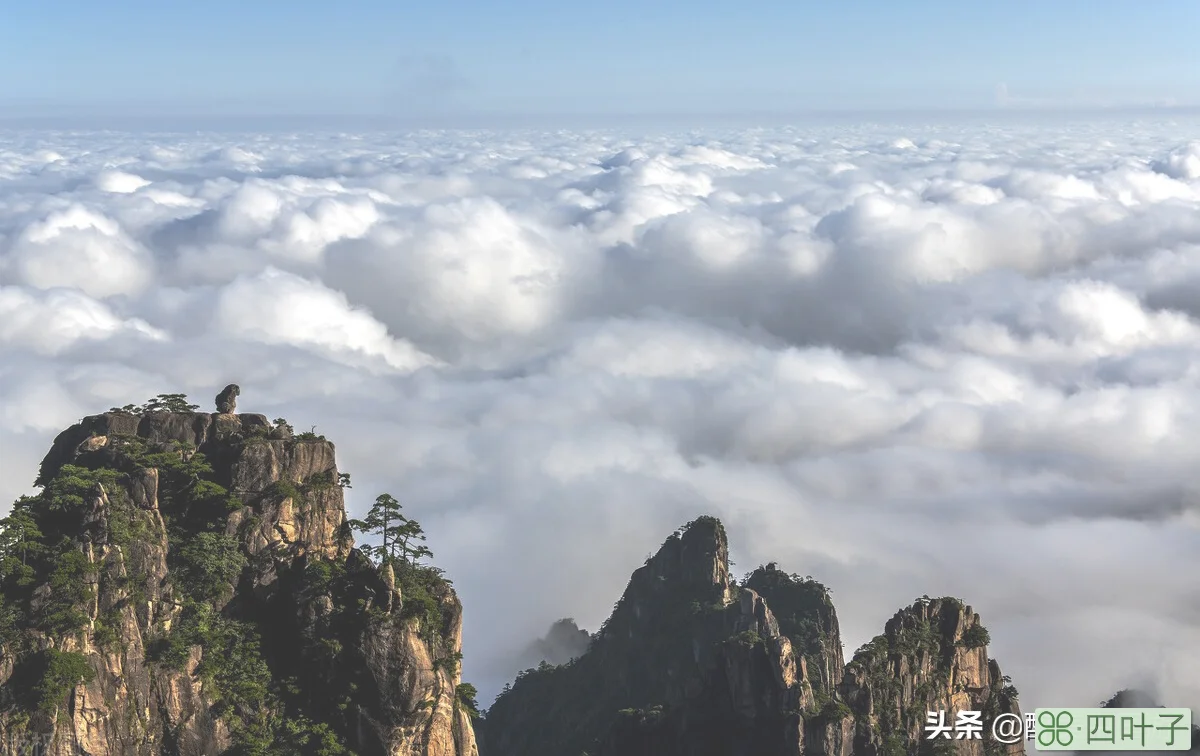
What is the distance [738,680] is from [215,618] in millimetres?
28347

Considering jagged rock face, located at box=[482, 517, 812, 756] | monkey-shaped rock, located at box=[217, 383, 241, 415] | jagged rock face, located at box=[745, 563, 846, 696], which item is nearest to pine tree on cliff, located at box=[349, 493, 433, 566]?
monkey-shaped rock, located at box=[217, 383, 241, 415]

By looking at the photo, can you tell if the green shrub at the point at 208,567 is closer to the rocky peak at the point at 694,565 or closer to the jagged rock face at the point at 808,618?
the jagged rock face at the point at 808,618

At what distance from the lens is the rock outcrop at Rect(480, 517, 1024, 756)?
188 ft

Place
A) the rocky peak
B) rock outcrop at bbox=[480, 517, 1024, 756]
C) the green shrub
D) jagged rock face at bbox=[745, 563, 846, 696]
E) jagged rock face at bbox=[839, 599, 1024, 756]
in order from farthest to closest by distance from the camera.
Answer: the rocky peak, jagged rock face at bbox=[745, 563, 846, 696], rock outcrop at bbox=[480, 517, 1024, 756], jagged rock face at bbox=[839, 599, 1024, 756], the green shrub

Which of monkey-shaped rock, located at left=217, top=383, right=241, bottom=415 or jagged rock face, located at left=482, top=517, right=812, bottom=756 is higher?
monkey-shaped rock, located at left=217, top=383, right=241, bottom=415

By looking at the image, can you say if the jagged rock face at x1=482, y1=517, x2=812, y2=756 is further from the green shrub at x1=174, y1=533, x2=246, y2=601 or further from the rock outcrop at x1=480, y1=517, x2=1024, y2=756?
the green shrub at x1=174, y1=533, x2=246, y2=601

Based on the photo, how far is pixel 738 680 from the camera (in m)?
61.6

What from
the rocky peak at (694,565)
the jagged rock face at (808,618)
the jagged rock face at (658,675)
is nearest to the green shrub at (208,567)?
the jagged rock face at (658,675)

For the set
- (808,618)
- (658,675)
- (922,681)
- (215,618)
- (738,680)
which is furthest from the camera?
(808,618)

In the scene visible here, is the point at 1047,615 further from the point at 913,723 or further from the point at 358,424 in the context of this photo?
the point at 358,424

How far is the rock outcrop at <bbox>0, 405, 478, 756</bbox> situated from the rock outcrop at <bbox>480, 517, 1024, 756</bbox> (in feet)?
60.8

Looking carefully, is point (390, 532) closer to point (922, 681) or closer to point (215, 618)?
point (215, 618)

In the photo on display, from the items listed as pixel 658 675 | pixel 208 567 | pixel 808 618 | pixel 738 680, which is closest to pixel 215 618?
pixel 208 567

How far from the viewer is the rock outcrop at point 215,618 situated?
4075cm
